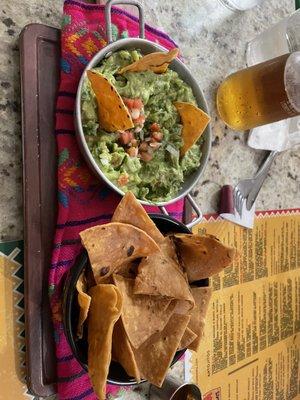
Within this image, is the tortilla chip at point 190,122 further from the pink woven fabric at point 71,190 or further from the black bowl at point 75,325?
the black bowl at point 75,325

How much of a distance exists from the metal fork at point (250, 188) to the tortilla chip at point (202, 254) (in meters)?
0.34

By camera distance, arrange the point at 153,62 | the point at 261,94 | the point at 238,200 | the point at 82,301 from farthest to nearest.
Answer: the point at 238,200
the point at 261,94
the point at 153,62
the point at 82,301

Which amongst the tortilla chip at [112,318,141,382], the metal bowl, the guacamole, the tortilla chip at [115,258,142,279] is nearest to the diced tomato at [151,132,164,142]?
the guacamole

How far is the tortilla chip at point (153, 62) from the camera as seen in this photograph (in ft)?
2.52

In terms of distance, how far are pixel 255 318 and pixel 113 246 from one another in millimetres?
626

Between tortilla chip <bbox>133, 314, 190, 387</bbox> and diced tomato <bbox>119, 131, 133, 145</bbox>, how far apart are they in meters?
0.30

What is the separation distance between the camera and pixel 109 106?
75cm

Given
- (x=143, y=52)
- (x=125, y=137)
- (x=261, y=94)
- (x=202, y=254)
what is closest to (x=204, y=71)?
(x=261, y=94)

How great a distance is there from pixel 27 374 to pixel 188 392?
0.33 meters

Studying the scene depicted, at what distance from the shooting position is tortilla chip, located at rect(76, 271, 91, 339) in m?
0.68

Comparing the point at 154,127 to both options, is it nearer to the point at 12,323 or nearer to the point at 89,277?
the point at 89,277

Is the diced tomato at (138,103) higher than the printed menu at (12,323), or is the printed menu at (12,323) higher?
the diced tomato at (138,103)

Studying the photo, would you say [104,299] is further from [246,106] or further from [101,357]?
[246,106]

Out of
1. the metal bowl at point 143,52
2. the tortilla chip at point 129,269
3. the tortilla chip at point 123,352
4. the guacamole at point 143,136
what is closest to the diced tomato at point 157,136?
the guacamole at point 143,136
